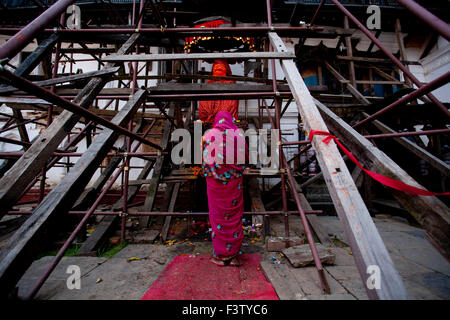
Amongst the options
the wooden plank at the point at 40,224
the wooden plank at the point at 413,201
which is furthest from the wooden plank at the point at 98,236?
the wooden plank at the point at 413,201

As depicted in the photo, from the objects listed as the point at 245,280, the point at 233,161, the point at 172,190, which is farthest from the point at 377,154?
the point at 172,190

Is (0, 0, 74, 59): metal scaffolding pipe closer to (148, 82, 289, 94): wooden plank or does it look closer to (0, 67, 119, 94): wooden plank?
(0, 67, 119, 94): wooden plank

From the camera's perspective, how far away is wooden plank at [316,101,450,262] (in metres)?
1.07

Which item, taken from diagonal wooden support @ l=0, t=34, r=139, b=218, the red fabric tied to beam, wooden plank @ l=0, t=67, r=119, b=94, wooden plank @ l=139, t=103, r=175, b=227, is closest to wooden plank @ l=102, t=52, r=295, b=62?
wooden plank @ l=0, t=67, r=119, b=94

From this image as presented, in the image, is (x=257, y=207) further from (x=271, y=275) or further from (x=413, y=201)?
(x=413, y=201)

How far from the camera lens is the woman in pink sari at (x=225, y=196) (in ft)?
7.43

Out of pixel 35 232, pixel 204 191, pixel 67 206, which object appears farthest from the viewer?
pixel 204 191

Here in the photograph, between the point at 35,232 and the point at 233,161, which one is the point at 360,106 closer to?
the point at 233,161

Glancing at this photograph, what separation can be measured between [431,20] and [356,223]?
54.4 inches

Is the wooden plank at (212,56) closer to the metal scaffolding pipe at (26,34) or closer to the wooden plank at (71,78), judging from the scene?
the wooden plank at (71,78)

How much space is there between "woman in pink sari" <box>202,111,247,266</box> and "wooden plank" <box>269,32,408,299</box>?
3.85 ft

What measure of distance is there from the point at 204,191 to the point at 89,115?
3330 mm

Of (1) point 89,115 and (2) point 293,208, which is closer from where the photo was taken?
(1) point 89,115

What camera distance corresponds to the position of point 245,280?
192 centimetres
